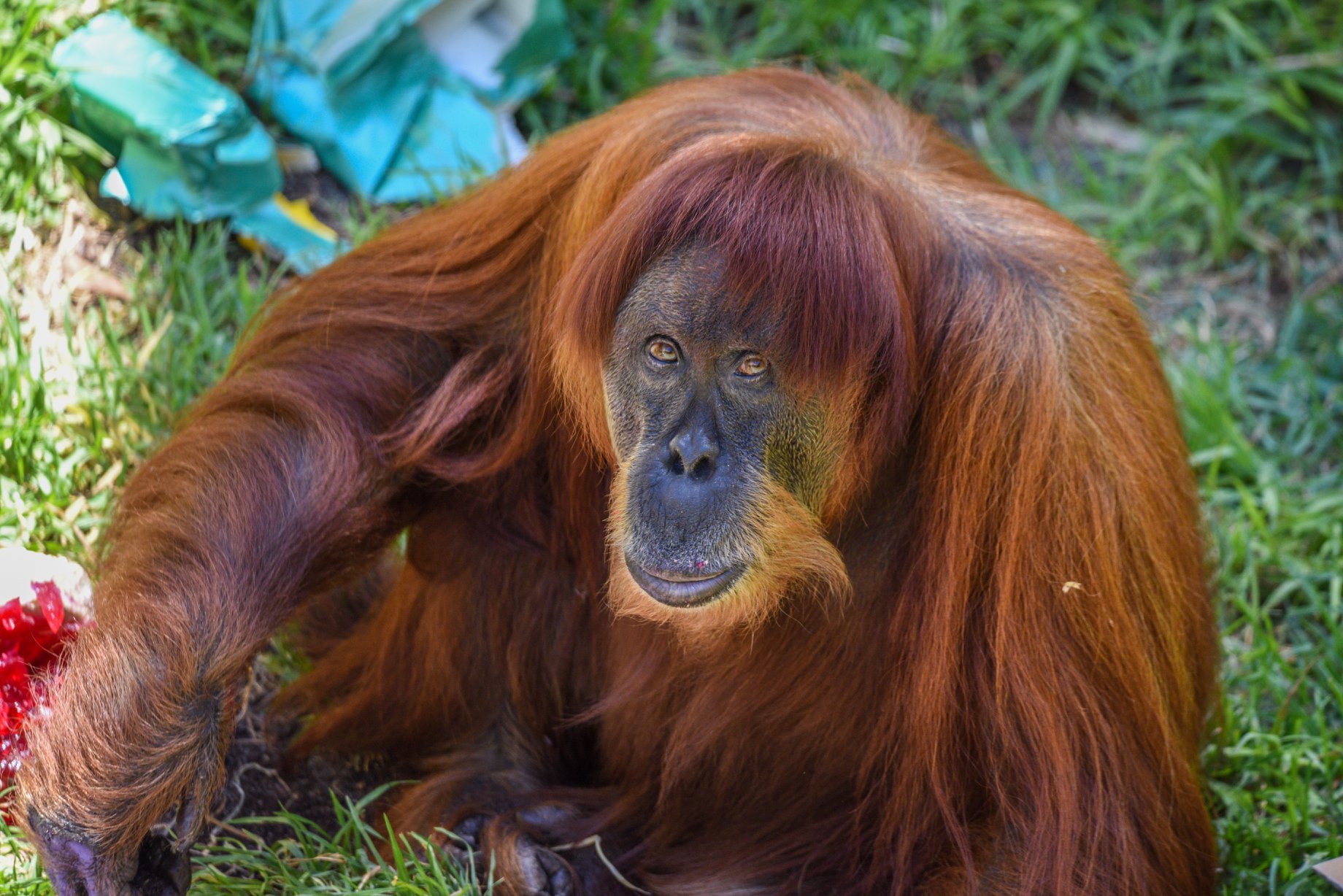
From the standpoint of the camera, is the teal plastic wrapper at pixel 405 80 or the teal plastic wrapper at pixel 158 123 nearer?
the teal plastic wrapper at pixel 158 123

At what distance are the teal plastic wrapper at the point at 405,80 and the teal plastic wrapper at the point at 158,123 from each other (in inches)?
13.1

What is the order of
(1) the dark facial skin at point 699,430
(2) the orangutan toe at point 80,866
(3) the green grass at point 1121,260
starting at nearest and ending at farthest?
(1) the dark facial skin at point 699,430
(2) the orangutan toe at point 80,866
(3) the green grass at point 1121,260

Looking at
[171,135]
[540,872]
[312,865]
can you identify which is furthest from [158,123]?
[540,872]

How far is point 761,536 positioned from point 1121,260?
8.62 ft

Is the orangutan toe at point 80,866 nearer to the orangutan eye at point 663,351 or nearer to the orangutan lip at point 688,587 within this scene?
the orangutan lip at point 688,587

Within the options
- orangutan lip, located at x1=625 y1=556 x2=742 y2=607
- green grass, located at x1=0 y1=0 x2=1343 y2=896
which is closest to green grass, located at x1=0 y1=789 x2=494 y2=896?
green grass, located at x1=0 y1=0 x2=1343 y2=896

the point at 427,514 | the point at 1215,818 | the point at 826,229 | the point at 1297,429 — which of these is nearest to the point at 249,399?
the point at 427,514

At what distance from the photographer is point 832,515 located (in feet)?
8.43

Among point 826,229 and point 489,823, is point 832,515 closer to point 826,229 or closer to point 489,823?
point 826,229

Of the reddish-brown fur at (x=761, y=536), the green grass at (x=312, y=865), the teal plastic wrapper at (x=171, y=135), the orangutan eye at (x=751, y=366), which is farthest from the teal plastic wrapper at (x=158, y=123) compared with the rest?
the orangutan eye at (x=751, y=366)

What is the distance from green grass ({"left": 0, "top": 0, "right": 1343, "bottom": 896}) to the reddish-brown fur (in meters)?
0.42

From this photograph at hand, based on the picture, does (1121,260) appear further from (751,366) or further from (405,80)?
(751,366)

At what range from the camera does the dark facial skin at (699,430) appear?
2.35 meters

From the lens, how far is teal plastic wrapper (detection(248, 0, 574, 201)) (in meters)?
A: 4.30
